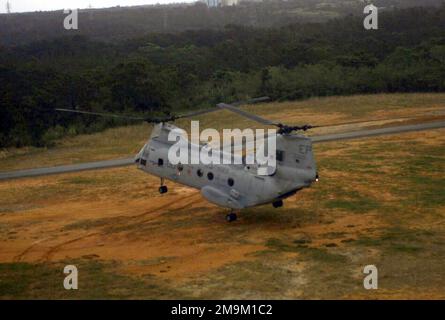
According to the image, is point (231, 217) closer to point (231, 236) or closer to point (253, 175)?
point (231, 236)

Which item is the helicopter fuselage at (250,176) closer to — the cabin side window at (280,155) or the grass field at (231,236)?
the cabin side window at (280,155)

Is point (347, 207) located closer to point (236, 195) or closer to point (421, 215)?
point (421, 215)

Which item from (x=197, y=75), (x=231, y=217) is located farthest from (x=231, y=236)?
(x=197, y=75)

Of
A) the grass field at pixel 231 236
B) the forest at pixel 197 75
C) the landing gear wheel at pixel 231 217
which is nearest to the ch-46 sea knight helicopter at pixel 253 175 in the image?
the landing gear wheel at pixel 231 217

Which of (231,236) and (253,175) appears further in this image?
(253,175)

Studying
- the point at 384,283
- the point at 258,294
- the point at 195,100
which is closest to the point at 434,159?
the point at 384,283

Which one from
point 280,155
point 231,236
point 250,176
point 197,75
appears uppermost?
point 197,75

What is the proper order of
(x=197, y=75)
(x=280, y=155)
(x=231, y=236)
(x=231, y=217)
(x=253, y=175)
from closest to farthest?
(x=280, y=155) < (x=231, y=236) < (x=253, y=175) < (x=231, y=217) < (x=197, y=75)

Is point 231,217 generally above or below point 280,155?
below
